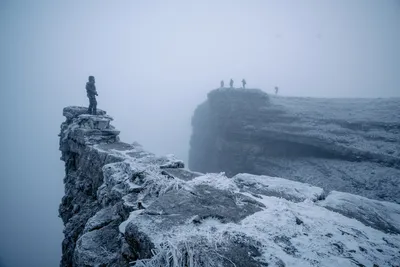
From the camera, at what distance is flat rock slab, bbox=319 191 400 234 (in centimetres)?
299

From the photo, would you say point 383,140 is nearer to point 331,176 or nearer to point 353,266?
point 331,176

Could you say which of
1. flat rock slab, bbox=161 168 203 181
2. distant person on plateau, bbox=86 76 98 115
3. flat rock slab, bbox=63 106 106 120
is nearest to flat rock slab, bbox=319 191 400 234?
flat rock slab, bbox=161 168 203 181

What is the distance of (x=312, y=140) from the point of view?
21594 mm

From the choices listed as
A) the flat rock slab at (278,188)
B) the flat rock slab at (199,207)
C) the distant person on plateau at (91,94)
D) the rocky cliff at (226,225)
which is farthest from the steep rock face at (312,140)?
the distant person on plateau at (91,94)

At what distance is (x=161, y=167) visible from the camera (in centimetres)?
496

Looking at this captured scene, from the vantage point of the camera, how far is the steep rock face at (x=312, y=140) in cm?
1696

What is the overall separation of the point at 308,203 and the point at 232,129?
25.5 m

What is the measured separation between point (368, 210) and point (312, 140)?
2039 cm

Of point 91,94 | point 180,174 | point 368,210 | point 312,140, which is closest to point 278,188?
point 368,210

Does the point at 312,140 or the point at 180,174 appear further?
the point at 312,140

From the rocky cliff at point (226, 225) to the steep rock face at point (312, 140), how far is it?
1603 cm

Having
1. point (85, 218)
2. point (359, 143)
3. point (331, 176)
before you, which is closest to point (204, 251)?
point (85, 218)

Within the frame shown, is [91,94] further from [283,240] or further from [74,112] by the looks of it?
[283,240]

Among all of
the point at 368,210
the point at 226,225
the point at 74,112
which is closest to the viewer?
the point at 226,225
